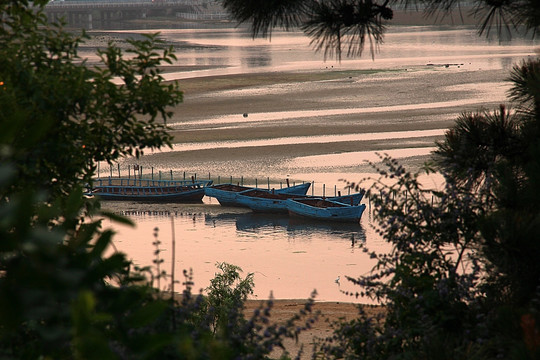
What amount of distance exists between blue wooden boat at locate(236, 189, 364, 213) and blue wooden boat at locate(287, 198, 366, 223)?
1.33 ft

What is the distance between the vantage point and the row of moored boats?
31.1 m

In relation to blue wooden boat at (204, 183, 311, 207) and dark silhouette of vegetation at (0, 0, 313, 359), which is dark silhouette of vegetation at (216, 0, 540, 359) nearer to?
dark silhouette of vegetation at (0, 0, 313, 359)

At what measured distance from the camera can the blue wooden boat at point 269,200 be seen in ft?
105

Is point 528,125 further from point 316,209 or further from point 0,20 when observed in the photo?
point 316,209

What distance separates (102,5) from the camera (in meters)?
135

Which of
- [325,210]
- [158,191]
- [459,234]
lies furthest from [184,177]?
[459,234]

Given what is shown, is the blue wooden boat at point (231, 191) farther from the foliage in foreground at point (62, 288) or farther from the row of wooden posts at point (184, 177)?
the foliage in foreground at point (62, 288)

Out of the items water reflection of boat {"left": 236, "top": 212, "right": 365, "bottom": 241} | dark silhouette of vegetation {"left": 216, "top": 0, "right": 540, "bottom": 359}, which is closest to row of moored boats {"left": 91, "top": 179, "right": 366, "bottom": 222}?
water reflection of boat {"left": 236, "top": 212, "right": 365, "bottom": 241}

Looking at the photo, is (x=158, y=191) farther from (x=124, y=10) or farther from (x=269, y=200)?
(x=124, y=10)

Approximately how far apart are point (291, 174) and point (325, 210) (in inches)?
161

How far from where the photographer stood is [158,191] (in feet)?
116

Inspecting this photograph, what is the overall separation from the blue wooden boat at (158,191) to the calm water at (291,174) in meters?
0.55

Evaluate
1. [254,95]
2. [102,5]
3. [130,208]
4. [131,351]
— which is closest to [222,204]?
[130,208]

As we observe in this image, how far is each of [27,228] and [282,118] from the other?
4344cm
